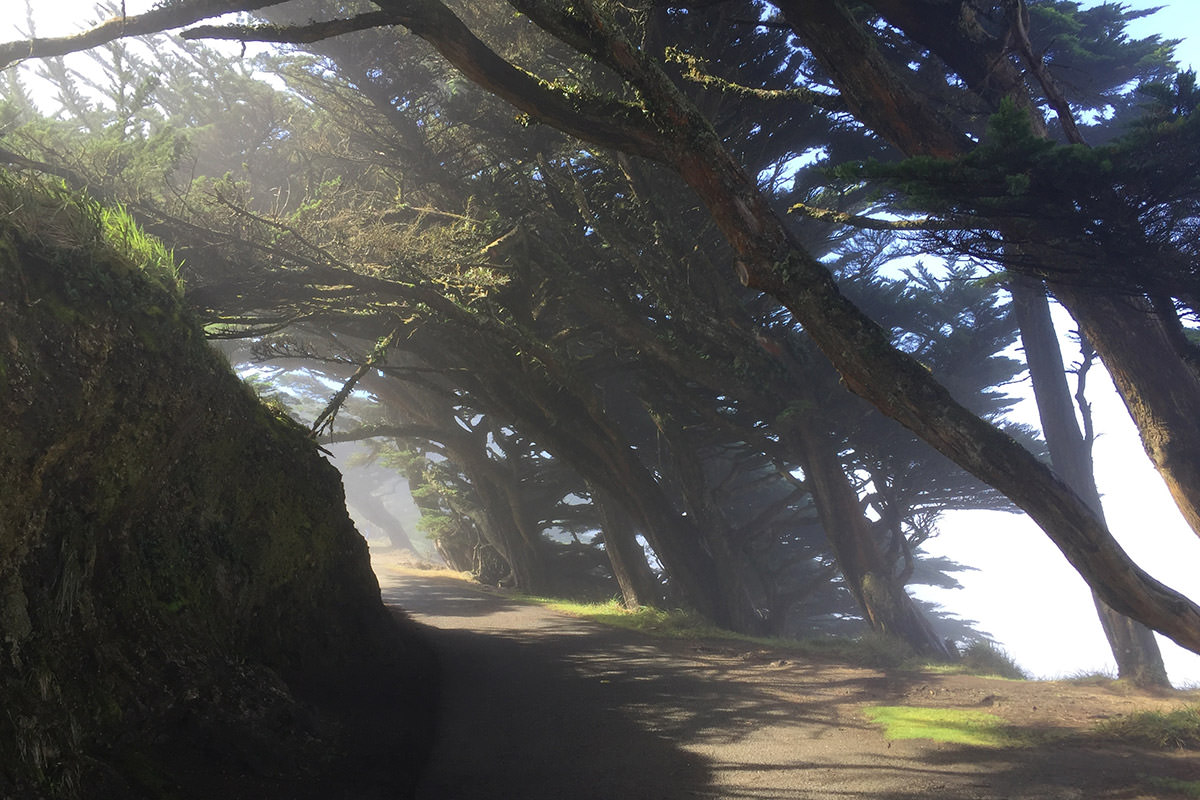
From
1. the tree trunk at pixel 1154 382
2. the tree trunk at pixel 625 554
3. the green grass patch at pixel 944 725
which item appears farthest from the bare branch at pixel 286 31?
the tree trunk at pixel 625 554

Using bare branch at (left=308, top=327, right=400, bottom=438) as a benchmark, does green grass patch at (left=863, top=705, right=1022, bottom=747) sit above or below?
below

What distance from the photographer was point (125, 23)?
20.9 feet

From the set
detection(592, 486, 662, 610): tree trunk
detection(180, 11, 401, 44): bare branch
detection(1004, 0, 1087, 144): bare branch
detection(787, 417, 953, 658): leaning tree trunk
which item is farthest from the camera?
detection(592, 486, 662, 610): tree trunk

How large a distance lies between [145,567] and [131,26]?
17.0 feet

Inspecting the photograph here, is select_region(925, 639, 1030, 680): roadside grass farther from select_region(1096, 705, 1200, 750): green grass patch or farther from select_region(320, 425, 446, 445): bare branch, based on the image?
select_region(320, 425, 446, 445): bare branch

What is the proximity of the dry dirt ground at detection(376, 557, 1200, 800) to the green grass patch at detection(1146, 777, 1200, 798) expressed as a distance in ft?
0.08

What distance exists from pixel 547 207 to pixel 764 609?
9.95m

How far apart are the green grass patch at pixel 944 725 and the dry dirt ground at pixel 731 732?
0.54 ft

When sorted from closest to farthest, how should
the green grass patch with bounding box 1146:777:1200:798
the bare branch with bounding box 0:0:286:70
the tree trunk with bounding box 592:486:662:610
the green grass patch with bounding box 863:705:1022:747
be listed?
1. the green grass patch with bounding box 1146:777:1200:798
2. the green grass patch with bounding box 863:705:1022:747
3. the bare branch with bounding box 0:0:286:70
4. the tree trunk with bounding box 592:486:662:610

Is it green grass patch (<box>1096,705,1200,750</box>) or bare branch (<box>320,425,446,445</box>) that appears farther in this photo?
bare branch (<box>320,425,446,445</box>)

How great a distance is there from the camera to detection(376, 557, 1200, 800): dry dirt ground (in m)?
4.45

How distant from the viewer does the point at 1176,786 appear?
433cm

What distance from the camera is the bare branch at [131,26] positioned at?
20.1ft

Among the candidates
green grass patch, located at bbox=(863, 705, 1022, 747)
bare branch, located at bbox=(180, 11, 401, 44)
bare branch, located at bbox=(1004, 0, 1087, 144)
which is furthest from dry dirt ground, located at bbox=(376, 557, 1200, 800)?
bare branch, located at bbox=(180, 11, 401, 44)
